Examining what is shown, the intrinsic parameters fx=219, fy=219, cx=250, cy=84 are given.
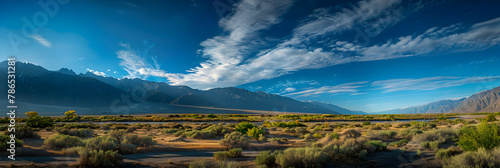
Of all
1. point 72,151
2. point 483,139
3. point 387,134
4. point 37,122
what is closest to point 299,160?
point 483,139

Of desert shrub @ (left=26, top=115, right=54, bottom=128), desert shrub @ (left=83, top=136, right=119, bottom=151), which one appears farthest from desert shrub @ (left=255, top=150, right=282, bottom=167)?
desert shrub @ (left=26, top=115, right=54, bottom=128)

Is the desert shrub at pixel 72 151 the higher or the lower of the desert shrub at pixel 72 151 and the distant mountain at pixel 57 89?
the lower

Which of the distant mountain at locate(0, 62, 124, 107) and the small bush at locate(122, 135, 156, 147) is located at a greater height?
the distant mountain at locate(0, 62, 124, 107)

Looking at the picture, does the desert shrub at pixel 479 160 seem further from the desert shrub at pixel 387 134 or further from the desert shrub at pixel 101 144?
the desert shrub at pixel 101 144

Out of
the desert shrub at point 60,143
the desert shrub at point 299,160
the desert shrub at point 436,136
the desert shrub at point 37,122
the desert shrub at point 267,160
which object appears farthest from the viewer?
the desert shrub at point 37,122

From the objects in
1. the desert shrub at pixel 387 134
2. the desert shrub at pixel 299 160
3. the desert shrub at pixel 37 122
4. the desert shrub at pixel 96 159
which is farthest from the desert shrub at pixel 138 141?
the desert shrub at pixel 37 122

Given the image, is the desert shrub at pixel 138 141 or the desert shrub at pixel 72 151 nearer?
the desert shrub at pixel 72 151

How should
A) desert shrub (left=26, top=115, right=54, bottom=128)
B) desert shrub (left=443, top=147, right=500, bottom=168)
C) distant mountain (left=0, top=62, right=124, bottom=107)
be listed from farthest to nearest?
distant mountain (left=0, top=62, right=124, bottom=107) < desert shrub (left=26, top=115, right=54, bottom=128) < desert shrub (left=443, top=147, right=500, bottom=168)

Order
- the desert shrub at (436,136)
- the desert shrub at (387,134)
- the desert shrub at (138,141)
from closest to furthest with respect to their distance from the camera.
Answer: the desert shrub at (138,141)
the desert shrub at (436,136)
the desert shrub at (387,134)

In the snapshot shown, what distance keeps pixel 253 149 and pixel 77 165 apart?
9.62 meters

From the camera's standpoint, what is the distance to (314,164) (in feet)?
29.8

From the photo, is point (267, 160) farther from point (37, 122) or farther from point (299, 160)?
point (37, 122)

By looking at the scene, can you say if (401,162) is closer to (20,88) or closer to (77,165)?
(77,165)

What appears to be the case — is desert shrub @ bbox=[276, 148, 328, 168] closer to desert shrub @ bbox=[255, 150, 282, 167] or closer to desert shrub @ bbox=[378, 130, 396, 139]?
desert shrub @ bbox=[255, 150, 282, 167]
